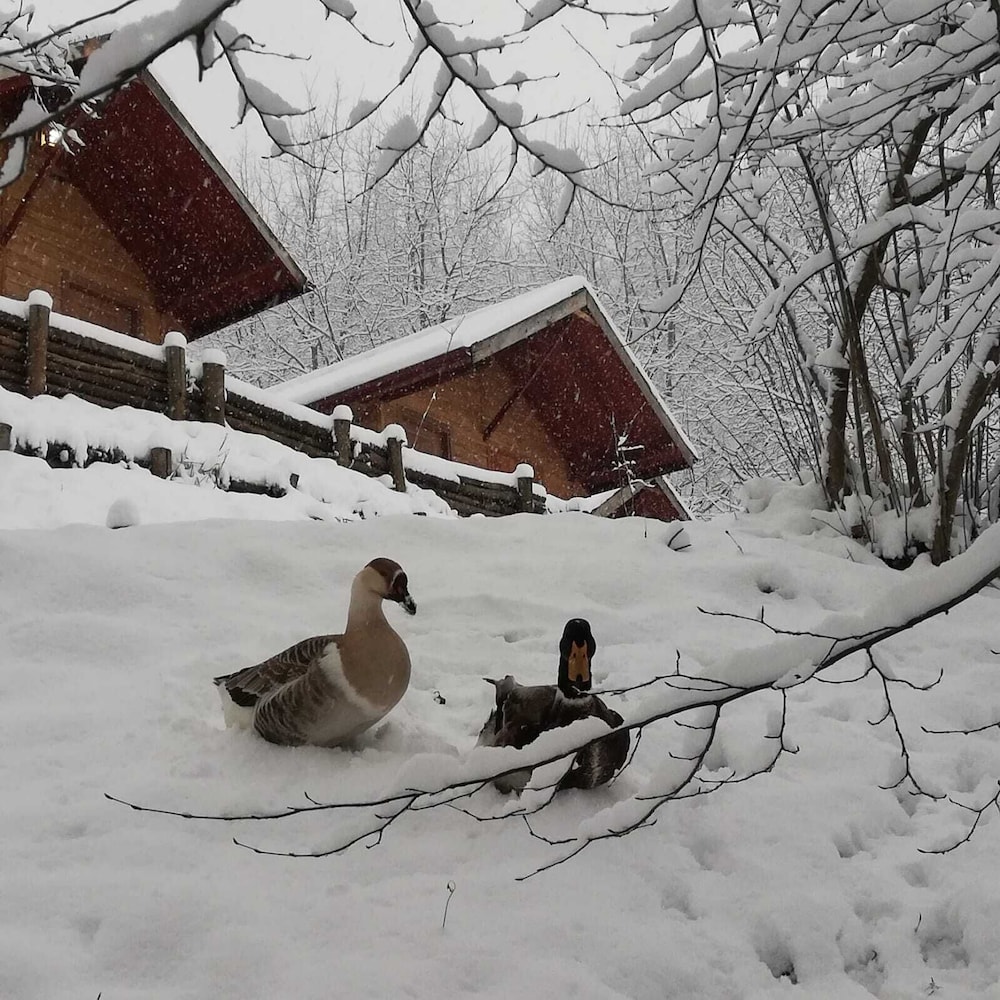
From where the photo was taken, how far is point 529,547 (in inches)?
228

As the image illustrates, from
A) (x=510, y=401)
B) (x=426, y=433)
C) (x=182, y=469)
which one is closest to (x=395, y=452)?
(x=182, y=469)

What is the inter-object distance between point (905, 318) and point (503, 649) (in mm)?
2758

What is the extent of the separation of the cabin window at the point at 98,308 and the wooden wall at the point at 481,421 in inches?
138

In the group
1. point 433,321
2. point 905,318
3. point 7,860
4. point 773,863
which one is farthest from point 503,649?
point 433,321

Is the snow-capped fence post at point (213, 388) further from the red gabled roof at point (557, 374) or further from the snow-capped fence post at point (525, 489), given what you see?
the snow-capped fence post at point (525, 489)

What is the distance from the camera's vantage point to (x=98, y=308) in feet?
44.9

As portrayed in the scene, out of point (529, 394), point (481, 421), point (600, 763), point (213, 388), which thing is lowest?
point (600, 763)

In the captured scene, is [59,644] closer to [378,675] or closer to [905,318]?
[378,675]

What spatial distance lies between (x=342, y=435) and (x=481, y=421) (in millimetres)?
5865

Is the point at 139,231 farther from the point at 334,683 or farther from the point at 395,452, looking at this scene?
the point at 334,683

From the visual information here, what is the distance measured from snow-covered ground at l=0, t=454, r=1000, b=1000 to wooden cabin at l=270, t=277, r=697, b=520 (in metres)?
8.03

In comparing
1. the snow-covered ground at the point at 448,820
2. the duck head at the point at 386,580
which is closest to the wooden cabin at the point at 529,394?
the snow-covered ground at the point at 448,820

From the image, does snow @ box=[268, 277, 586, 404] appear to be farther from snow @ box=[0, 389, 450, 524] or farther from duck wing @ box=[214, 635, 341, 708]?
duck wing @ box=[214, 635, 341, 708]

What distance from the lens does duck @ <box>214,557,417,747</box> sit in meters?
3.09
